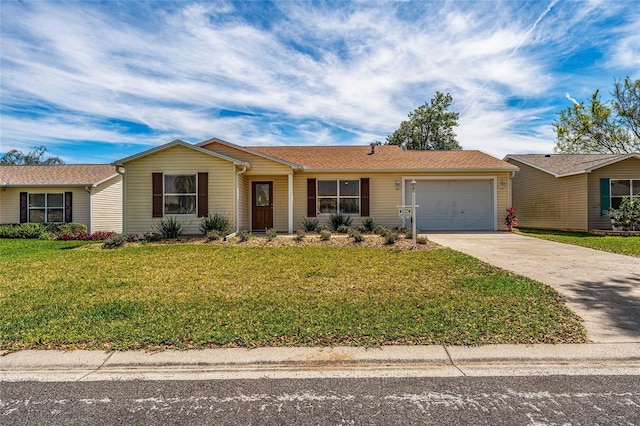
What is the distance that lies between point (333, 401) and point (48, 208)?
21.4 metres

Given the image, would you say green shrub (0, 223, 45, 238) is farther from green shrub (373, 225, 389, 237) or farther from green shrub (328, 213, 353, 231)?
green shrub (373, 225, 389, 237)

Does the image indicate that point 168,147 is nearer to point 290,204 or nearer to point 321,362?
point 290,204

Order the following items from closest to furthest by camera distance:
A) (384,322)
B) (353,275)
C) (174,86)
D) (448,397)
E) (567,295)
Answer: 1. (448,397)
2. (384,322)
3. (567,295)
4. (353,275)
5. (174,86)

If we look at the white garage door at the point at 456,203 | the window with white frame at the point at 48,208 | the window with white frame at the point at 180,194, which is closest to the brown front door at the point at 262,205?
the window with white frame at the point at 180,194

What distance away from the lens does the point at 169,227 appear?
12156 mm

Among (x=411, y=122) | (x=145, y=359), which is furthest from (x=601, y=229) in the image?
(x=411, y=122)

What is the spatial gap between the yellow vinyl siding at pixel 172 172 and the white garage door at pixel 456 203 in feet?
26.5

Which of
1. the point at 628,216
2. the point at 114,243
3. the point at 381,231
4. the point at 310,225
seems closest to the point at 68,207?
the point at 114,243

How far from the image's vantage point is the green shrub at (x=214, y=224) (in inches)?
476

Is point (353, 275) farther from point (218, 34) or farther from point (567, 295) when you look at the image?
point (218, 34)

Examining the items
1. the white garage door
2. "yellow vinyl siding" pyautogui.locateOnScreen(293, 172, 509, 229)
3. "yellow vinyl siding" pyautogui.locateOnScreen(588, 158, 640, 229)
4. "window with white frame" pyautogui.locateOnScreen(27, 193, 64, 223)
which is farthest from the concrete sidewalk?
"window with white frame" pyautogui.locateOnScreen(27, 193, 64, 223)

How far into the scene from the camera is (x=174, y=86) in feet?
44.0

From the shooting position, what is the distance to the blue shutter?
A: 1528 centimetres

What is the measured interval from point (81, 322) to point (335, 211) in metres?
11.7
